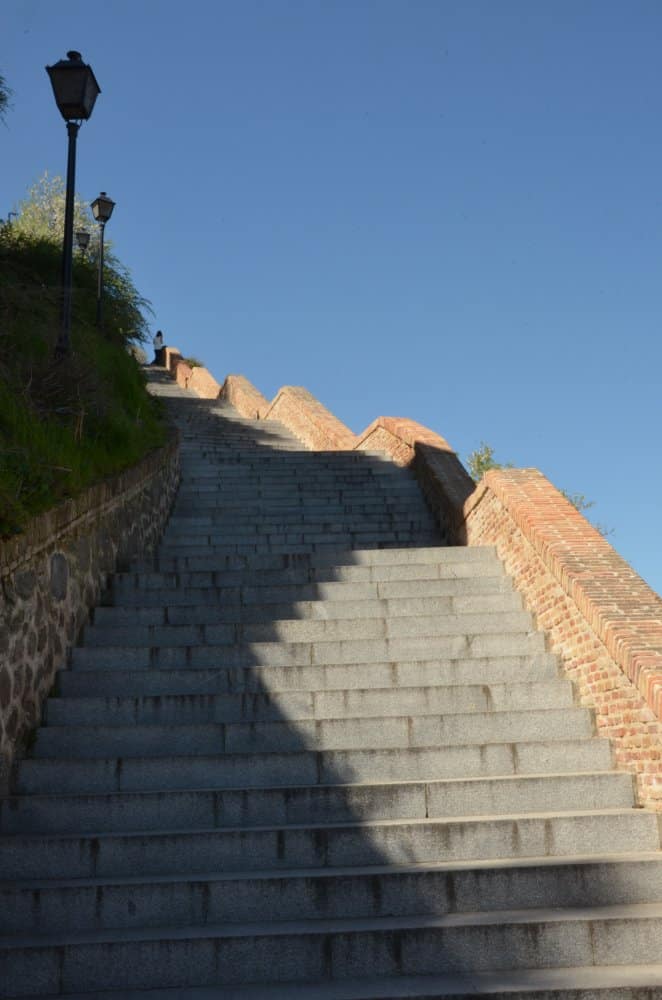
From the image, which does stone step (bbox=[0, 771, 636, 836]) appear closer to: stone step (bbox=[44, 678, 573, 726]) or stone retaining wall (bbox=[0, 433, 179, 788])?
stone retaining wall (bbox=[0, 433, 179, 788])

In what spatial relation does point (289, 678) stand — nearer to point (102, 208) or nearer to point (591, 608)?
point (591, 608)

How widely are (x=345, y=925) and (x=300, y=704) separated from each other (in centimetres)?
175

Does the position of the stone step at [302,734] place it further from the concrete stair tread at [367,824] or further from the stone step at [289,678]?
the concrete stair tread at [367,824]

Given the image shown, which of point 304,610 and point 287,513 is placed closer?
point 304,610

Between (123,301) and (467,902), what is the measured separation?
1502 cm

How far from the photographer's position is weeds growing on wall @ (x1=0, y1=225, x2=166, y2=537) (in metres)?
5.80

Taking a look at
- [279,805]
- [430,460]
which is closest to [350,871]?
[279,805]

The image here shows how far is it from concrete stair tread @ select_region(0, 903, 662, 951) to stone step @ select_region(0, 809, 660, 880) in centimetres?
38

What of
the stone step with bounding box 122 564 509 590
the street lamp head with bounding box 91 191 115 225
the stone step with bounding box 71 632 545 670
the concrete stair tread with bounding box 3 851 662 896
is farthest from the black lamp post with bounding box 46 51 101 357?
the street lamp head with bounding box 91 191 115 225

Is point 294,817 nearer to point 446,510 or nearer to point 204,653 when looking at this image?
point 204,653

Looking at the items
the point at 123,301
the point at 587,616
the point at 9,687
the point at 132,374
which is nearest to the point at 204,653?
the point at 9,687

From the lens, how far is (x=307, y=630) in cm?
672

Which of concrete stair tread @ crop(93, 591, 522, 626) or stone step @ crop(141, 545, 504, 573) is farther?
stone step @ crop(141, 545, 504, 573)

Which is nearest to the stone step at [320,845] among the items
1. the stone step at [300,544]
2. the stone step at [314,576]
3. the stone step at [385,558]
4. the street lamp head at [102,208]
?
the stone step at [314,576]
